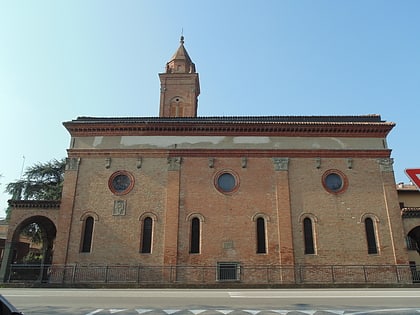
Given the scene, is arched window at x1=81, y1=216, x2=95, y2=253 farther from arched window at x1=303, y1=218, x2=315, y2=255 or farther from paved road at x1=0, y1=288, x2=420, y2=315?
arched window at x1=303, y1=218, x2=315, y2=255

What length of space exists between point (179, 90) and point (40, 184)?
646 inches

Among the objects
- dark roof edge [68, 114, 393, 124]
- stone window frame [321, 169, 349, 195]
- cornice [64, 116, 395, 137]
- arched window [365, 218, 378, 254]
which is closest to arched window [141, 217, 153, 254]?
cornice [64, 116, 395, 137]

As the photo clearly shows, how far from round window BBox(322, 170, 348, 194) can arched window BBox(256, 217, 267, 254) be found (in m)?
4.51

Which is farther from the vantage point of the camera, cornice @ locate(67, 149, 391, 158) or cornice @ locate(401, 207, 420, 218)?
cornice @ locate(67, 149, 391, 158)

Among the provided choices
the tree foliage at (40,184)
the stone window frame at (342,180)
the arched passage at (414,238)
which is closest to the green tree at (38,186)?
the tree foliage at (40,184)

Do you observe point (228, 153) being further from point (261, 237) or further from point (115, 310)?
point (115, 310)

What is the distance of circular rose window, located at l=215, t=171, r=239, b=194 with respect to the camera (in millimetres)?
20500

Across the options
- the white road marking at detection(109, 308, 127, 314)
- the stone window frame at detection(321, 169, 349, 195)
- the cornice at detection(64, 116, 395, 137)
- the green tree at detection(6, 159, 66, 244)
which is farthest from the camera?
the green tree at detection(6, 159, 66, 244)

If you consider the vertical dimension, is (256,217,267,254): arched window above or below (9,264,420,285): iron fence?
above

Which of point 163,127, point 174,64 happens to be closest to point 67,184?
point 163,127

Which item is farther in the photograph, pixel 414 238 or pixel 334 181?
pixel 414 238

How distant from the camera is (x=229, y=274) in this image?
1886 centimetres

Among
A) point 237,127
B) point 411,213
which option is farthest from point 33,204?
point 411,213

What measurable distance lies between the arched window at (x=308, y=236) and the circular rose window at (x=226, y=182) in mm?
4659
